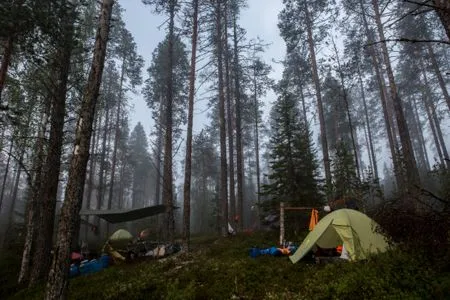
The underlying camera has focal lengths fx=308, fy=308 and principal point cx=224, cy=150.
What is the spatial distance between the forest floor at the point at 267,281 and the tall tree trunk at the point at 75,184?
1724mm

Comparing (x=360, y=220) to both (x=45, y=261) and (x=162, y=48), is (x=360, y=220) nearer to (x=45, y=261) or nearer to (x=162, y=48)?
(x=45, y=261)

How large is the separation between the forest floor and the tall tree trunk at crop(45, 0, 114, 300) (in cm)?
172

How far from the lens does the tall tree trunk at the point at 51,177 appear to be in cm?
1015

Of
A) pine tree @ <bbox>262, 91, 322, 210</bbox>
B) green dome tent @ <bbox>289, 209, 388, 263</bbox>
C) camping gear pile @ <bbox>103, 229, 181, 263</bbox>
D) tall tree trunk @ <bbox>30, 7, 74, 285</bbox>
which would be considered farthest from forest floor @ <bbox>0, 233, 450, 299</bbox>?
pine tree @ <bbox>262, 91, 322, 210</bbox>

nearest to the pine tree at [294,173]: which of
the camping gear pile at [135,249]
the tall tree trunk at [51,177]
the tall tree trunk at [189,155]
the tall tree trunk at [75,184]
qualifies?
the tall tree trunk at [189,155]

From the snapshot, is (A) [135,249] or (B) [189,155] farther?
(A) [135,249]

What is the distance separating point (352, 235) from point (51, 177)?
9.87 meters

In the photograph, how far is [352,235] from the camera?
873 cm

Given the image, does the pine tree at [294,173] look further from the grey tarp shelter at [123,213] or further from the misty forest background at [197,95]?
the grey tarp shelter at [123,213]

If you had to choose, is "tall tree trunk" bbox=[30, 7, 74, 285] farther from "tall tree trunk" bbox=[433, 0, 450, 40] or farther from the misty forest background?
"tall tree trunk" bbox=[433, 0, 450, 40]

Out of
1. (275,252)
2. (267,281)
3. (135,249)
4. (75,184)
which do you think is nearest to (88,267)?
(135,249)

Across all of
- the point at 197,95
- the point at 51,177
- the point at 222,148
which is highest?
the point at 197,95

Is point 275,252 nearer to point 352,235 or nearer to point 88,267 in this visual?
point 352,235

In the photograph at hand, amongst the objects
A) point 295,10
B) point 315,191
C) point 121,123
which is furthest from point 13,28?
point 121,123
